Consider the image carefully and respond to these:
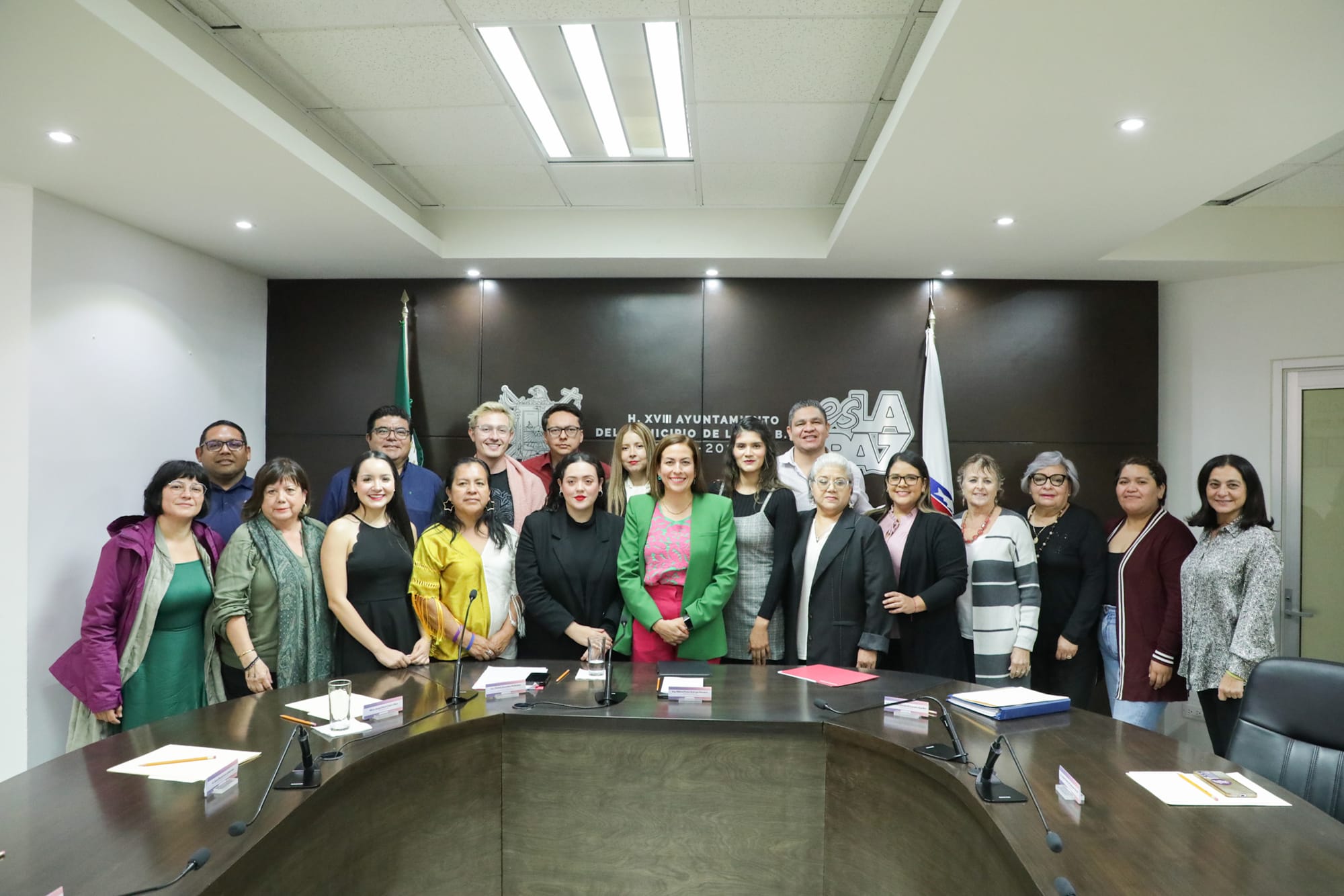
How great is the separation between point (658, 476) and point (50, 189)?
9.90 ft


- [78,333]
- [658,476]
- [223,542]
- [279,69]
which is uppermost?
[279,69]

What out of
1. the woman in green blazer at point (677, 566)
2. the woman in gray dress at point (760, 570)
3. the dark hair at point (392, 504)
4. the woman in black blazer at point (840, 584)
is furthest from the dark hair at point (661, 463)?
the dark hair at point (392, 504)

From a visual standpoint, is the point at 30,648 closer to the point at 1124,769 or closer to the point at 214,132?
the point at 214,132

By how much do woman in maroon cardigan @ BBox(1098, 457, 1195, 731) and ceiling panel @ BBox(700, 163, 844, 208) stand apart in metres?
2.12

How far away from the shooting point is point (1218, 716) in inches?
132

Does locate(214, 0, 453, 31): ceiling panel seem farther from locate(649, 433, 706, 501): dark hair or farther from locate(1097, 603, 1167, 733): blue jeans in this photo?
locate(1097, 603, 1167, 733): blue jeans

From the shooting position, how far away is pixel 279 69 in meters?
3.18

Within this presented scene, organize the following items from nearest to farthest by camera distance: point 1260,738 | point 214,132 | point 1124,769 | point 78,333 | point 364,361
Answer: point 1124,769, point 1260,738, point 214,132, point 78,333, point 364,361

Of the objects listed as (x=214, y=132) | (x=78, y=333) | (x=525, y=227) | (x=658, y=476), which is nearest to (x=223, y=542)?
(x=78, y=333)

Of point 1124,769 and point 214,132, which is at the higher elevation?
point 214,132

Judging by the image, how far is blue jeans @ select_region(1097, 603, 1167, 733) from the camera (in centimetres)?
360

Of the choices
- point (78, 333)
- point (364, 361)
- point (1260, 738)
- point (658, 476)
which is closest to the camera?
point (1260, 738)

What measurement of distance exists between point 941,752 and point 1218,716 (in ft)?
6.75

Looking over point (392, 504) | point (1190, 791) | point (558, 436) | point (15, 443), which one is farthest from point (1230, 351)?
point (15, 443)
